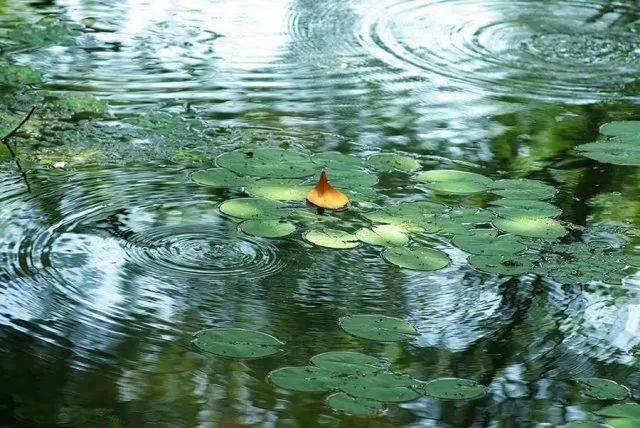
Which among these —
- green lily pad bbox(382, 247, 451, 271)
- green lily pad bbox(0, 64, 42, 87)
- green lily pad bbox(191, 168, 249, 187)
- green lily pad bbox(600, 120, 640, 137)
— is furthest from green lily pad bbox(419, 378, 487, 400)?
green lily pad bbox(0, 64, 42, 87)

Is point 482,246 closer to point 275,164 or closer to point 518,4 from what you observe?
point 275,164

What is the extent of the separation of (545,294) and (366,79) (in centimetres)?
155

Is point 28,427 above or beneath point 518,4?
beneath

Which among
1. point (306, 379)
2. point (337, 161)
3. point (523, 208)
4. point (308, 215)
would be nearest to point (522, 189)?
point (523, 208)

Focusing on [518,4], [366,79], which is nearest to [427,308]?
[366,79]

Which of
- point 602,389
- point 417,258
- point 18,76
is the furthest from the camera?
point 18,76

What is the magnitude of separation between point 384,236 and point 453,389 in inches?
26.6

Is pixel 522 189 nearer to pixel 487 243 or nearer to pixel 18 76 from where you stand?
pixel 487 243

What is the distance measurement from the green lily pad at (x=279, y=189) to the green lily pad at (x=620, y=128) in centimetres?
103

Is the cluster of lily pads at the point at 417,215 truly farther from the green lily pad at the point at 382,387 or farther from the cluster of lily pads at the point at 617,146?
the green lily pad at the point at 382,387

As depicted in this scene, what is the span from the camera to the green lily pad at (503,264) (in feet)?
8.79

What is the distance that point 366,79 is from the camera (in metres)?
3.99

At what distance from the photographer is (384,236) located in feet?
9.25

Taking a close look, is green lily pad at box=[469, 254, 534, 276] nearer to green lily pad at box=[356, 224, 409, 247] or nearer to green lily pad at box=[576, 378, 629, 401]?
green lily pad at box=[356, 224, 409, 247]
